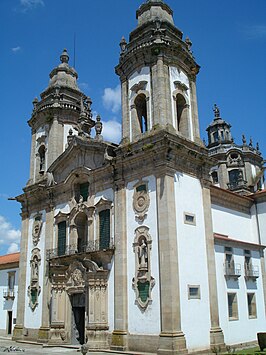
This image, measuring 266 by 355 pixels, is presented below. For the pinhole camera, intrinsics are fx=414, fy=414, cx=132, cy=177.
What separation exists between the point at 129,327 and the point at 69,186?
1038cm

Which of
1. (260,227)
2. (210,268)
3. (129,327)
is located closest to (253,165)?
(260,227)

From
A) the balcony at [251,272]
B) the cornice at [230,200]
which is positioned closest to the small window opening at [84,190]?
the cornice at [230,200]

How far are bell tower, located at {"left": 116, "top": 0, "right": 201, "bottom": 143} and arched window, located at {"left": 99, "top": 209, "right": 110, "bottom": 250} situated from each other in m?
4.61

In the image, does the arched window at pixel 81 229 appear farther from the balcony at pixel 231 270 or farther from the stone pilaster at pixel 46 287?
the balcony at pixel 231 270

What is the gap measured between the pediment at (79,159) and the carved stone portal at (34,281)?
5.61 metres

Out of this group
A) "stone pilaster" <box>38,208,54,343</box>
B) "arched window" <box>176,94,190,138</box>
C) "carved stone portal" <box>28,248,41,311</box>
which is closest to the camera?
"arched window" <box>176,94,190,138</box>

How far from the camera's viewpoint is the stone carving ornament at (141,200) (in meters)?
22.0

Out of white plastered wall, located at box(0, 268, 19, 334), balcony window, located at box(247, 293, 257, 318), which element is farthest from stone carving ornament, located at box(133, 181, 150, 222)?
white plastered wall, located at box(0, 268, 19, 334)

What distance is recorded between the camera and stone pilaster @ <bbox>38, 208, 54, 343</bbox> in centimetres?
2650

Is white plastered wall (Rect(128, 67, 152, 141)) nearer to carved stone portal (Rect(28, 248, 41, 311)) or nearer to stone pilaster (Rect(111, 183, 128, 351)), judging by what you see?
stone pilaster (Rect(111, 183, 128, 351))

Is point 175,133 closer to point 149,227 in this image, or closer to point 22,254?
point 149,227

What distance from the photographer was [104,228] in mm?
24359

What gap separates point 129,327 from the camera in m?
21.1

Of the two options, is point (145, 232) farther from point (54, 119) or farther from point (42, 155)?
point (42, 155)
